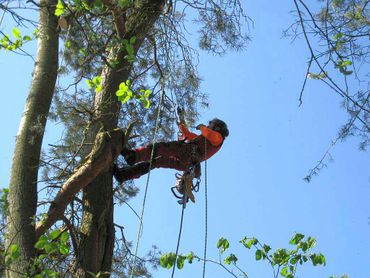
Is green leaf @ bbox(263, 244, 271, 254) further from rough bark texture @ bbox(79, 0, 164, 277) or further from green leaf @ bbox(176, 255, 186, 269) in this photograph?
rough bark texture @ bbox(79, 0, 164, 277)

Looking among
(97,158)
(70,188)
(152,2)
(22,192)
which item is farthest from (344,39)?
(22,192)

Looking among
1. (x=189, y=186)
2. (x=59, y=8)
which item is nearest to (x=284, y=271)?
(x=189, y=186)

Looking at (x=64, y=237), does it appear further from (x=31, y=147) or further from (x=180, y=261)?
(x=31, y=147)

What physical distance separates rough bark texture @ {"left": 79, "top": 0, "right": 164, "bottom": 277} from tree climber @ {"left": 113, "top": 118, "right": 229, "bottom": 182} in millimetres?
552

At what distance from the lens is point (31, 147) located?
12.7 ft

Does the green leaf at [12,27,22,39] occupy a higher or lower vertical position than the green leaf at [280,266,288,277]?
higher

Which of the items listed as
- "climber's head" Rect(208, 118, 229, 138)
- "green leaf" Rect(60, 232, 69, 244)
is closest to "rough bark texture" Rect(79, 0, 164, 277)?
"green leaf" Rect(60, 232, 69, 244)

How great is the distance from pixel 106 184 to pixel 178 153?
0.97m

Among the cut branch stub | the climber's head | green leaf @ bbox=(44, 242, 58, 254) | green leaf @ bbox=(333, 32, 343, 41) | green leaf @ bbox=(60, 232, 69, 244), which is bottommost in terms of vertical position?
green leaf @ bbox=(44, 242, 58, 254)

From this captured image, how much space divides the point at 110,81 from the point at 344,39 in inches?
65.8

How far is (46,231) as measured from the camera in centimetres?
387

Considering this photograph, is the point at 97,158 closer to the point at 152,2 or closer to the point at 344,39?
the point at 152,2

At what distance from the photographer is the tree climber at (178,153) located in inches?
192

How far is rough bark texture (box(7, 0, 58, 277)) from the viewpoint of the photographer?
359 centimetres
